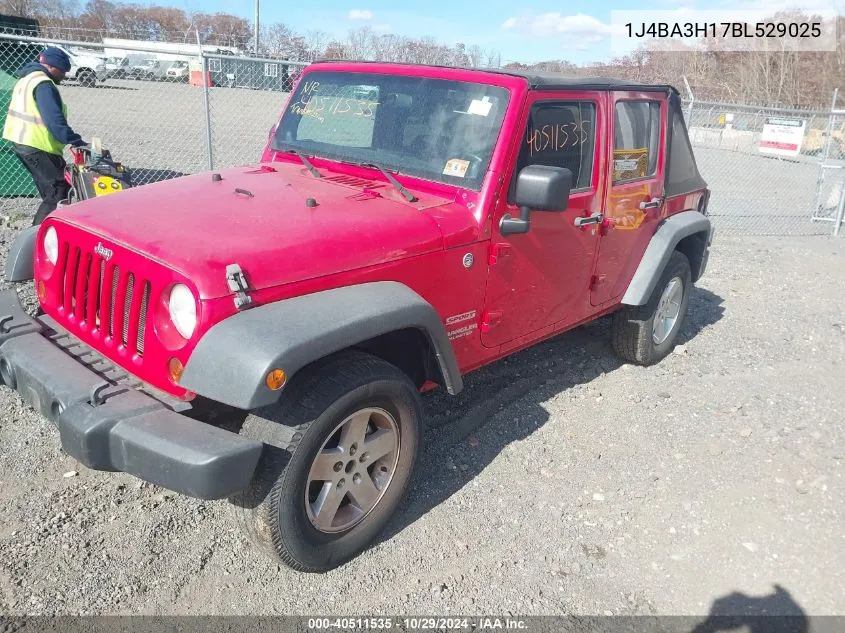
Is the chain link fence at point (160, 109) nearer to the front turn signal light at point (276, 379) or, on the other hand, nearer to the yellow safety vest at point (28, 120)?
the yellow safety vest at point (28, 120)

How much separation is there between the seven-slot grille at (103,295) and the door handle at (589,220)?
2337 mm

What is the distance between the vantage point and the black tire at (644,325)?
4.89m

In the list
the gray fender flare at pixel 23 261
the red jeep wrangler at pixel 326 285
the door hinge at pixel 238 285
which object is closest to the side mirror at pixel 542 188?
the red jeep wrangler at pixel 326 285

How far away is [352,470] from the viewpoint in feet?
9.44

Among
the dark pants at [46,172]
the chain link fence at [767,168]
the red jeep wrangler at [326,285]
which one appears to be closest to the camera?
the red jeep wrangler at [326,285]

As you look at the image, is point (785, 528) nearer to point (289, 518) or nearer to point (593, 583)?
point (593, 583)

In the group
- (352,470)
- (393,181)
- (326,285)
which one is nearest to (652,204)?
(393,181)

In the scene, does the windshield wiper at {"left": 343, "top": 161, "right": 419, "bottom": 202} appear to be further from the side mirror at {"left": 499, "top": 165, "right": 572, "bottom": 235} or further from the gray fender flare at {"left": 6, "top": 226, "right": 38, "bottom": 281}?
the gray fender flare at {"left": 6, "top": 226, "right": 38, "bottom": 281}

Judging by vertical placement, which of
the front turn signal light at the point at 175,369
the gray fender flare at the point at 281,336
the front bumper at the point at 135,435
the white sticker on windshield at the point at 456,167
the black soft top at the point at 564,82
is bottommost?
the front bumper at the point at 135,435

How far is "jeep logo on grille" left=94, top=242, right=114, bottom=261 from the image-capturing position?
2717 mm

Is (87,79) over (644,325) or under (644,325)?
over

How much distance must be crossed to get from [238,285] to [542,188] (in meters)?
1.47

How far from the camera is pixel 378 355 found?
10.3ft

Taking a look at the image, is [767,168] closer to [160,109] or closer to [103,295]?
[160,109]
